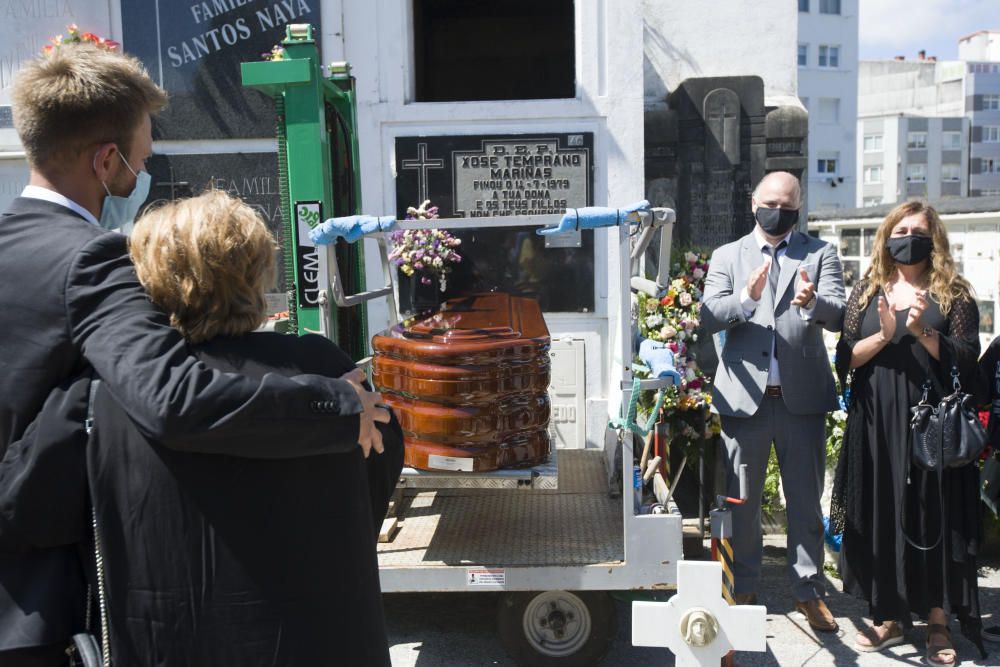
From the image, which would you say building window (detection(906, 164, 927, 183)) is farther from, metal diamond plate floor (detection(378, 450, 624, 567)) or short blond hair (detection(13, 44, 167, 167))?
short blond hair (detection(13, 44, 167, 167))

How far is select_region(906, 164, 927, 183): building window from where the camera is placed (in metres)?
69.7

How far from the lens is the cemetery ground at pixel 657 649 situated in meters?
4.21

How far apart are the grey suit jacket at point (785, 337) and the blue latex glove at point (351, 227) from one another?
1.62 m

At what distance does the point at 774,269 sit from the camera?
176 inches

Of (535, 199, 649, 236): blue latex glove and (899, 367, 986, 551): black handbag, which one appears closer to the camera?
(535, 199, 649, 236): blue latex glove

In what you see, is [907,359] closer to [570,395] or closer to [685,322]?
[685,322]

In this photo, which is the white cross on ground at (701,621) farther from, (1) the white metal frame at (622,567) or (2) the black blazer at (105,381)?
(2) the black blazer at (105,381)

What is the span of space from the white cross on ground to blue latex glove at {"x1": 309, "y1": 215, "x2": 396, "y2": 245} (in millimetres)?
1959

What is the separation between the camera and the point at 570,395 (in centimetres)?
693

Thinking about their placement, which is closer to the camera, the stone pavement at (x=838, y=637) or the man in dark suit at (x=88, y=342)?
the man in dark suit at (x=88, y=342)

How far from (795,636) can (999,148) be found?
85.3 meters

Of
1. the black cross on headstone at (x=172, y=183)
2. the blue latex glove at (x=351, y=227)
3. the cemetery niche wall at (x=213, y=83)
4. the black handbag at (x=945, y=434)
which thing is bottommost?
the black handbag at (x=945, y=434)

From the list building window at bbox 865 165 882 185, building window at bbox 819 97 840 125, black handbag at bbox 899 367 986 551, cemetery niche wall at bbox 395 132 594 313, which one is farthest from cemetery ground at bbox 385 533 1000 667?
building window at bbox 865 165 882 185

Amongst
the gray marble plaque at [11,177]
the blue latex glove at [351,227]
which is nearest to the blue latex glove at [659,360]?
the blue latex glove at [351,227]
